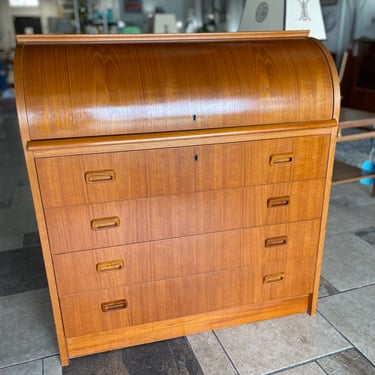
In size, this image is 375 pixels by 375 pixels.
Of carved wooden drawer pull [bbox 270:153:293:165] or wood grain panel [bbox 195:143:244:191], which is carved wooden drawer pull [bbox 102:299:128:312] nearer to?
wood grain panel [bbox 195:143:244:191]

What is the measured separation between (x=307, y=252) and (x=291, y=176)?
0.41 metres

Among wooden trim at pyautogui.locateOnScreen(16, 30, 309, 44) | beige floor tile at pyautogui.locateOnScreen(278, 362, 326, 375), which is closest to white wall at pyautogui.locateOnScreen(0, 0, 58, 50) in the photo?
wooden trim at pyautogui.locateOnScreen(16, 30, 309, 44)

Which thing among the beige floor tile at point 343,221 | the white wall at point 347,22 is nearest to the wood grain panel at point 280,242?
the beige floor tile at point 343,221

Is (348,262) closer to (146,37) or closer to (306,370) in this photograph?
(306,370)

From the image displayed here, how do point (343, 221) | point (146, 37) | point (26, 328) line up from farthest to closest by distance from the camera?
point (343, 221)
point (26, 328)
point (146, 37)

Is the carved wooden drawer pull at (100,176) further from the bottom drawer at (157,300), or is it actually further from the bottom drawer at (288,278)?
the bottom drawer at (288,278)

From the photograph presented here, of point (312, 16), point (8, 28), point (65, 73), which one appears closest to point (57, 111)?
point (65, 73)

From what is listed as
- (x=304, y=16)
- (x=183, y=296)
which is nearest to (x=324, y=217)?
(x=183, y=296)

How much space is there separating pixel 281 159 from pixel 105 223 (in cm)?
75

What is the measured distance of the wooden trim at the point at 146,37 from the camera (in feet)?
4.49

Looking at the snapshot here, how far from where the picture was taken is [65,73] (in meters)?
1.28

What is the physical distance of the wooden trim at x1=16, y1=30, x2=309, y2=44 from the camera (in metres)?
1.37

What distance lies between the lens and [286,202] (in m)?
1.62

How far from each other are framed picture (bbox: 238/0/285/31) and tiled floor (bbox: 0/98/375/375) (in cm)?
146
